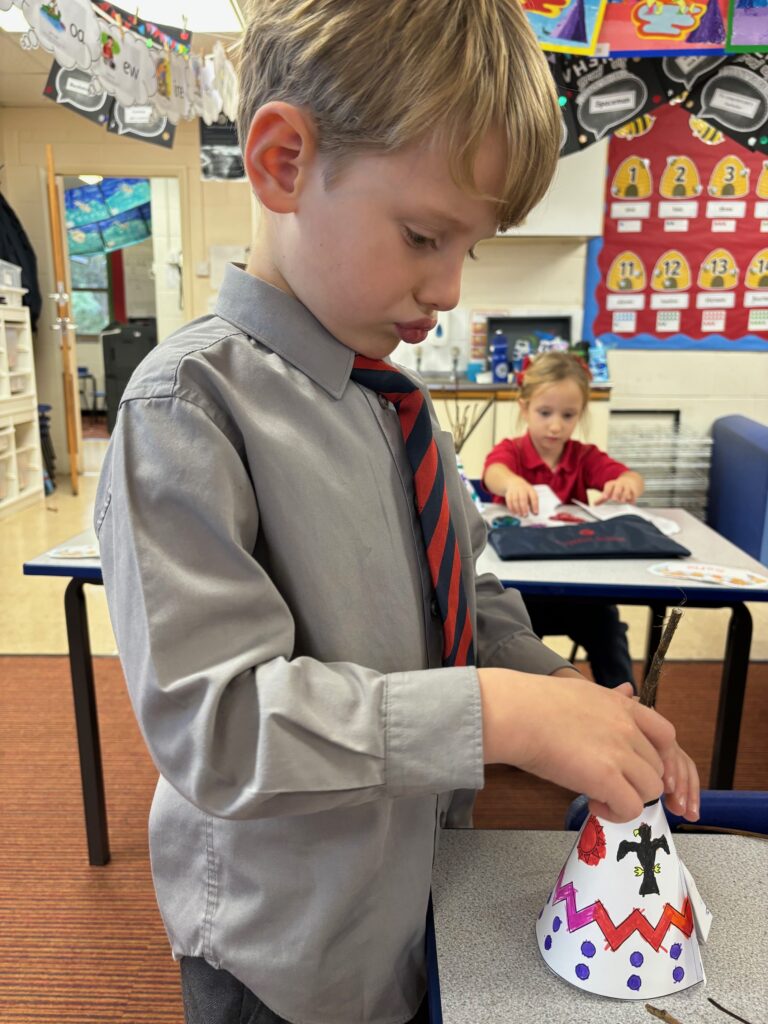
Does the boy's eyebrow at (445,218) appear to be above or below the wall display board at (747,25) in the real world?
below

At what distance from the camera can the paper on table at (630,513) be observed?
2.01 m

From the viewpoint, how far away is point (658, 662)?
21.6 inches

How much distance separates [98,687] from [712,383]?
3889mm

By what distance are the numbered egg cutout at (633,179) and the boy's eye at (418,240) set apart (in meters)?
4.60

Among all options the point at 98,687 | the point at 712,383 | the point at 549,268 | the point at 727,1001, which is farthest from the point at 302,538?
the point at 712,383

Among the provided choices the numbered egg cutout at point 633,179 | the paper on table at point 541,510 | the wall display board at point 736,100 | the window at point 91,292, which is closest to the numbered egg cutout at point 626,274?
the numbered egg cutout at point 633,179

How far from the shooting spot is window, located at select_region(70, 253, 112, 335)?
11062 mm

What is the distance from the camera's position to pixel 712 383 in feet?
16.1

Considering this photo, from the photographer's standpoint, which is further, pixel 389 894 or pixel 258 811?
pixel 389 894

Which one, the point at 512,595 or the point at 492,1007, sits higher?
the point at 512,595

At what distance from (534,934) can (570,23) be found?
2672 mm

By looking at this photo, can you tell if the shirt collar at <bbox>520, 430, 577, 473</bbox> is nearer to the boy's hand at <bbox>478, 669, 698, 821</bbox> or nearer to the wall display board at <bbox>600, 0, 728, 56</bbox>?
the wall display board at <bbox>600, 0, 728, 56</bbox>

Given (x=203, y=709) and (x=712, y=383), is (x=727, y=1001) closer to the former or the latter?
(x=203, y=709)

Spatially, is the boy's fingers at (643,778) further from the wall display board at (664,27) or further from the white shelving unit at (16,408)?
the white shelving unit at (16,408)
